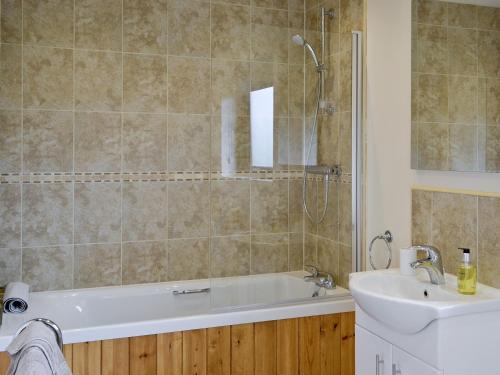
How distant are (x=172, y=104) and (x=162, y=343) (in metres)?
1.61

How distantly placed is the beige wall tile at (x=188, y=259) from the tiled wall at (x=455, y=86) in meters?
1.64

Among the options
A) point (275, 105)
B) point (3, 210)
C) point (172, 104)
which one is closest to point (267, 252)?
point (275, 105)

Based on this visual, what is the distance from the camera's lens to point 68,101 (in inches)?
126

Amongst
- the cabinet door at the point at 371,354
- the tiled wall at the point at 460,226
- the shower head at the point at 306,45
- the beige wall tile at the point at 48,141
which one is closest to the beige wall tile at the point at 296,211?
the shower head at the point at 306,45

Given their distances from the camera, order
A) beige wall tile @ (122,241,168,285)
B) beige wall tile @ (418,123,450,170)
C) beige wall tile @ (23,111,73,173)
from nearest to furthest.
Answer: beige wall tile @ (418,123,450,170) < beige wall tile @ (23,111,73,173) < beige wall tile @ (122,241,168,285)

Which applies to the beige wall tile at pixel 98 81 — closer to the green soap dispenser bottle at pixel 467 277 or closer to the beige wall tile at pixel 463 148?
the beige wall tile at pixel 463 148

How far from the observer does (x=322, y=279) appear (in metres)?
3.10

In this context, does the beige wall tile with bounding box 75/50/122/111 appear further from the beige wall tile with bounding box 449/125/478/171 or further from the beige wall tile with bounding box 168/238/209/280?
the beige wall tile with bounding box 449/125/478/171

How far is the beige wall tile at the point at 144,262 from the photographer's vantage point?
3.37 m

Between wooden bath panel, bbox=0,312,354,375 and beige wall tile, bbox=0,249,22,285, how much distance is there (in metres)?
0.98

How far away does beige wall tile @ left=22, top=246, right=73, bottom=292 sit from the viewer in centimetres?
318

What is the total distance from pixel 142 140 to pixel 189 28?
823 mm

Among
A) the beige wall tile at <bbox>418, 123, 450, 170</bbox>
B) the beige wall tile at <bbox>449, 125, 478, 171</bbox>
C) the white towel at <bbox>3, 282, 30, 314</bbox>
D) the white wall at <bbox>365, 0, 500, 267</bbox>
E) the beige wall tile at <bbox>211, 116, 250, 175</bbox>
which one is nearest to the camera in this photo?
the beige wall tile at <bbox>449, 125, 478, 171</bbox>

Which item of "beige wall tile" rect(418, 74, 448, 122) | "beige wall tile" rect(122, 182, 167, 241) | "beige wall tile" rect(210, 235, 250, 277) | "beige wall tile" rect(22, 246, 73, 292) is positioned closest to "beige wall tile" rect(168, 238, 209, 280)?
"beige wall tile" rect(122, 182, 167, 241)
